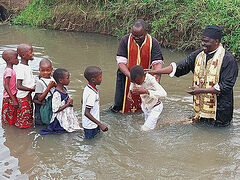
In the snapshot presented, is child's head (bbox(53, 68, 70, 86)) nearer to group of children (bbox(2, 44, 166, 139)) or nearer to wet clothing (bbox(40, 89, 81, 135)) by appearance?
group of children (bbox(2, 44, 166, 139))

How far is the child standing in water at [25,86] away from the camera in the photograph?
466cm

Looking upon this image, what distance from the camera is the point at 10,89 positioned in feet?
16.0

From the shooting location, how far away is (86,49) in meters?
10.6

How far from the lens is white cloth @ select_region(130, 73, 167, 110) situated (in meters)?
4.41

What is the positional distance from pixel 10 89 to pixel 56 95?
0.79 metres

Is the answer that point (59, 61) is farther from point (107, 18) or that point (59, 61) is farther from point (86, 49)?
point (107, 18)

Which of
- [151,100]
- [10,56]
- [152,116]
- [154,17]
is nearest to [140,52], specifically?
[151,100]

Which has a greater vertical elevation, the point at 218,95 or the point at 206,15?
the point at 206,15

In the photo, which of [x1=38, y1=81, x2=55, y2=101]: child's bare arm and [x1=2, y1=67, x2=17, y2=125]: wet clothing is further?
[x1=2, y1=67, x2=17, y2=125]: wet clothing

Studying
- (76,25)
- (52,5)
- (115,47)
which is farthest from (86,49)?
(52,5)

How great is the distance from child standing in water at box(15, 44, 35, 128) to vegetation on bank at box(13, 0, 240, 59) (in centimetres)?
534

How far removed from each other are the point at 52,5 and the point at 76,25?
2.34 m

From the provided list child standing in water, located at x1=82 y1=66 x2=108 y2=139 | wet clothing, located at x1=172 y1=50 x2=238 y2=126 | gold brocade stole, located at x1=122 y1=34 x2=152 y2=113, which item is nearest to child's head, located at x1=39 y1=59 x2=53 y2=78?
child standing in water, located at x1=82 y1=66 x2=108 y2=139

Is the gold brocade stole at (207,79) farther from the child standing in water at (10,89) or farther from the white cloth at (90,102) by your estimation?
the child standing in water at (10,89)
